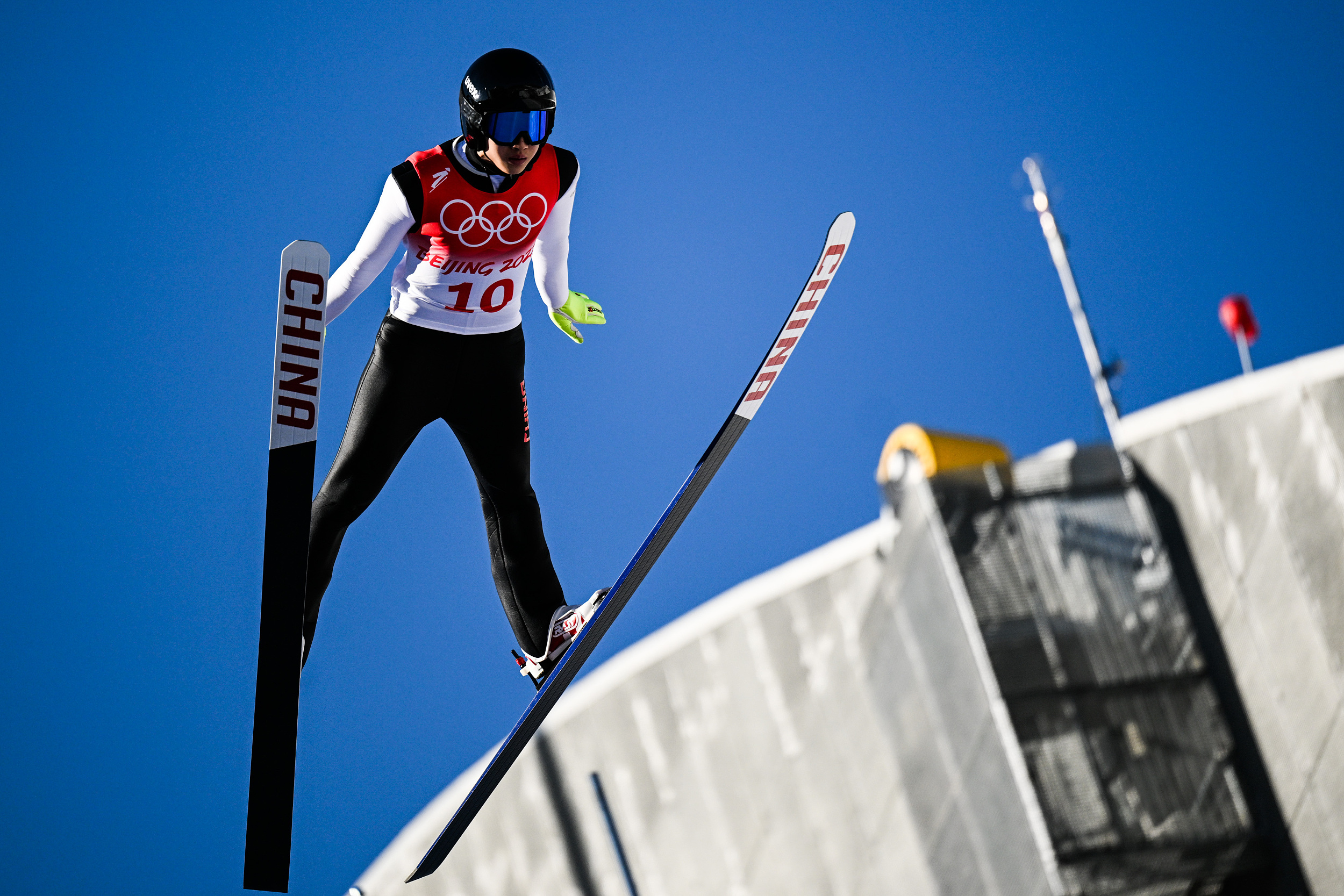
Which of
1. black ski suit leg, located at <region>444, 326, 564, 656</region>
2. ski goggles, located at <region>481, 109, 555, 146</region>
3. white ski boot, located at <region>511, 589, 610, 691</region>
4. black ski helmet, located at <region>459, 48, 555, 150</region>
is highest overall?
black ski helmet, located at <region>459, 48, 555, 150</region>

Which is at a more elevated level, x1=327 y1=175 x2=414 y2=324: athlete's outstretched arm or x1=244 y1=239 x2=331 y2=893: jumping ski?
x1=327 y1=175 x2=414 y2=324: athlete's outstretched arm

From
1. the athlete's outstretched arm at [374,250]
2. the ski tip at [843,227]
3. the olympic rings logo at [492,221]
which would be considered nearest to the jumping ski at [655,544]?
the ski tip at [843,227]

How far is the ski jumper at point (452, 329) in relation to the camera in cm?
376

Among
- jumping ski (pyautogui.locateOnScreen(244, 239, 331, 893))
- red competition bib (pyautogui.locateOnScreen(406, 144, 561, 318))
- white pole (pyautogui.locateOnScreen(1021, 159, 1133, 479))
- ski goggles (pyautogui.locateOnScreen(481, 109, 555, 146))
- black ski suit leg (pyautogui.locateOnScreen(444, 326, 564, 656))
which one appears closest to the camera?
jumping ski (pyautogui.locateOnScreen(244, 239, 331, 893))

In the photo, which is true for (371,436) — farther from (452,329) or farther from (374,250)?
(374,250)

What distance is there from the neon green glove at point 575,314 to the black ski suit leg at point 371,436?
2.64ft

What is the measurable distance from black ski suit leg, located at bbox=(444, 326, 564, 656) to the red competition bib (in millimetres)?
165

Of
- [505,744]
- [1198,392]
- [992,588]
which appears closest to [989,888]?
[992,588]

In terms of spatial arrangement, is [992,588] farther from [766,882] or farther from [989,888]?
[766,882]

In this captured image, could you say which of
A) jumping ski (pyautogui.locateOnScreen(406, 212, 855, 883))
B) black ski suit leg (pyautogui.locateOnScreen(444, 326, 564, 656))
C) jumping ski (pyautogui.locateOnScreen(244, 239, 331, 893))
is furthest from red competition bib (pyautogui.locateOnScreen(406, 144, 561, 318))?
jumping ski (pyautogui.locateOnScreen(406, 212, 855, 883))

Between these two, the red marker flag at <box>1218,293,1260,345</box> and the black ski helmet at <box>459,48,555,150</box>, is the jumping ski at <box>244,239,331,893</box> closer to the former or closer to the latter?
the black ski helmet at <box>459,48,555,150</box>

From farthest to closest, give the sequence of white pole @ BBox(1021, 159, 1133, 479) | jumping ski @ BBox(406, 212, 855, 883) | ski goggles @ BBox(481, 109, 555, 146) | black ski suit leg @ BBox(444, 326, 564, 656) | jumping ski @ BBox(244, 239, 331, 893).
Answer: white pole @ BBox(1021, 159, 1133, 479) → jumping ski @ BBox(406, 212, 855, 883) → black ski suit leg @ BBox(444, 326, 564, 656) → ski goggles @ BBox(481, 109, 555, 146) → jumping ski @ BBox(244, 239, 331, 893)

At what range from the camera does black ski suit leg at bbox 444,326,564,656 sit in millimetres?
4125

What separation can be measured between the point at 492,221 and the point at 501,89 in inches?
17.4
